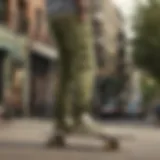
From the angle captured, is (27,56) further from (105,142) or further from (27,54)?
(105,142)

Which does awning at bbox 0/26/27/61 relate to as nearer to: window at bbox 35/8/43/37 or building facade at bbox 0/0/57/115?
building facade at bbox 0/0/57/115

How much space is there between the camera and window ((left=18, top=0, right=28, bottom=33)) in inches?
1013

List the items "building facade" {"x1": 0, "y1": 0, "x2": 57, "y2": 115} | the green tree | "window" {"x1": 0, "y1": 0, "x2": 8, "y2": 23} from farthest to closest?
the green tree < "building facade" {"x1": 0, "y1": 0, "x2": 57, "y2": 115} < "window" {"x1": 0, "y1": 0, "x2": 8, "y2": 23}

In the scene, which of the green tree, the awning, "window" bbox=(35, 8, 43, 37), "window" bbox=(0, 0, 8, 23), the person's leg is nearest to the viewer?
the person's leg

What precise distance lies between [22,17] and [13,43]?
204 cm

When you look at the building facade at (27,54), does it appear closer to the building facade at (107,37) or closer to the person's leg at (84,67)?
the person's leg at (84,67)

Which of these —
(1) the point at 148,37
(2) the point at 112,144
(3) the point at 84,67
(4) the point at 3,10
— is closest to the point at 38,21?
(1) the point at 148,37

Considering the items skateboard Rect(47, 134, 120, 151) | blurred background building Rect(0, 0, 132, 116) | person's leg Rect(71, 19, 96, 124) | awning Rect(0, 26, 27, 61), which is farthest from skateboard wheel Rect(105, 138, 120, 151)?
awning Rect(0, 26, 27, 61)

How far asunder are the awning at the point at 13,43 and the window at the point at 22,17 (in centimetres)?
39

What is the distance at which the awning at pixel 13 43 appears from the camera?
→ 23.6 metres

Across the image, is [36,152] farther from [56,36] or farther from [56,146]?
[56,36]

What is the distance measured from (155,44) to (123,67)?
37659 millimetres

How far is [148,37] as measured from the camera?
95.0 ft

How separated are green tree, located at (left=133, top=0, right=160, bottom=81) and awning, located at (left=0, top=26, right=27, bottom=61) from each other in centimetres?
545
